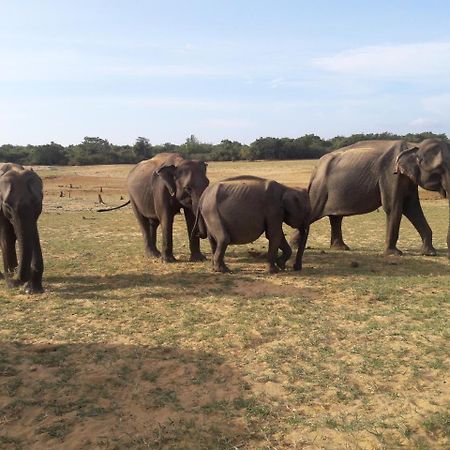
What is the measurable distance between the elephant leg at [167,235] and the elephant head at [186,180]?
1.51 ft

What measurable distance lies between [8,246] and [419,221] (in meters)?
8.46

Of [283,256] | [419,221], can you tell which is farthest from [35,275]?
[419,221]

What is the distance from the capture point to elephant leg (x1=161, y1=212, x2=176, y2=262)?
34.7 feet

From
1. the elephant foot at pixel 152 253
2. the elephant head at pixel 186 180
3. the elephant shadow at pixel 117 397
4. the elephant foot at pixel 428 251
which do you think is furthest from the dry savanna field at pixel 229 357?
the elephant head at pixel 186 180

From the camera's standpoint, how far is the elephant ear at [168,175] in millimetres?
10312

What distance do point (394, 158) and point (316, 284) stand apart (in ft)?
13.6

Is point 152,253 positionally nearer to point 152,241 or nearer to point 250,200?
point 152,241

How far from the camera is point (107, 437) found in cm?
410

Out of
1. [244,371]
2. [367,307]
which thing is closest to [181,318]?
[244,371]

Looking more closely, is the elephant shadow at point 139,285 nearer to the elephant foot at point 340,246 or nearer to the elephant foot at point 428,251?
the elephant foot at point 340,246

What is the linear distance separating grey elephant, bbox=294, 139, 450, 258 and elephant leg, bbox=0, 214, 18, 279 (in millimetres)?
6607

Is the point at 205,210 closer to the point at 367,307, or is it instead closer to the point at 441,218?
the point at 367,307

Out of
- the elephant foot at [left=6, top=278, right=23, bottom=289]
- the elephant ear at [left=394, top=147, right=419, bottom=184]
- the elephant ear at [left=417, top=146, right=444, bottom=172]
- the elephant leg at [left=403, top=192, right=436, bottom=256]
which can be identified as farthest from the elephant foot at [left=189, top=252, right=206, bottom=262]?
the elephant ear at [left=417, top=146, right=444, bottom=172]

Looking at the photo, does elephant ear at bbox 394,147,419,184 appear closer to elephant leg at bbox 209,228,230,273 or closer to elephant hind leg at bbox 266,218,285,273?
elephant hind leg at bbox 266,218,285,273
